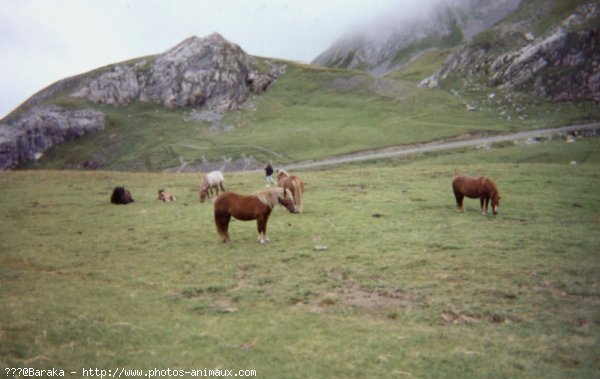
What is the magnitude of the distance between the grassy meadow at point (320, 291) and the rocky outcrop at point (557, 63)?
63.2 m

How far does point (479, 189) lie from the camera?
21.1 meters

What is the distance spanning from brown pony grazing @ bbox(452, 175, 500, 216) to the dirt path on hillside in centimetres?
3247

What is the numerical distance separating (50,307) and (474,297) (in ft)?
35.4

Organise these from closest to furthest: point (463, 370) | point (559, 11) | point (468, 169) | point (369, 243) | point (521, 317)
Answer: point (463, 370)
point (521, 317)
point (369, 243)
point (468, 169)
point (559, 11)

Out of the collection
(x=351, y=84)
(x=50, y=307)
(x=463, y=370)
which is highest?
(x=351, y=84)

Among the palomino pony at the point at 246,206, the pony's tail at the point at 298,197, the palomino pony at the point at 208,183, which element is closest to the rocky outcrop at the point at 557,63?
the palomino pony at the point at 208,183

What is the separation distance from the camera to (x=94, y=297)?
462 inches

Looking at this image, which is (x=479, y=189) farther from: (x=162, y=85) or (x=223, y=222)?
(x=162, y=85)

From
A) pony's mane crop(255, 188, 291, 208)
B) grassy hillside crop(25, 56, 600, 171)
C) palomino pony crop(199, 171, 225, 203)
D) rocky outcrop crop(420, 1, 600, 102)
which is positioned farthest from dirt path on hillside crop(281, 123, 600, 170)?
pony's mane crop(255, 188, 291, 208)

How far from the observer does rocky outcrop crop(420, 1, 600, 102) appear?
7519 centimetres

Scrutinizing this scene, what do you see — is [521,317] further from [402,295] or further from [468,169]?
[468,169]

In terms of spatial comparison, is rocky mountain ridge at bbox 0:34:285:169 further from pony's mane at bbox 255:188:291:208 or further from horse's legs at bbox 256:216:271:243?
horse's legs at bbox 256:216:271:243

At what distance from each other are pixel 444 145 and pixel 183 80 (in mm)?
69501

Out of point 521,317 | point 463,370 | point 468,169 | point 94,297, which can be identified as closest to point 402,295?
point 521,317
